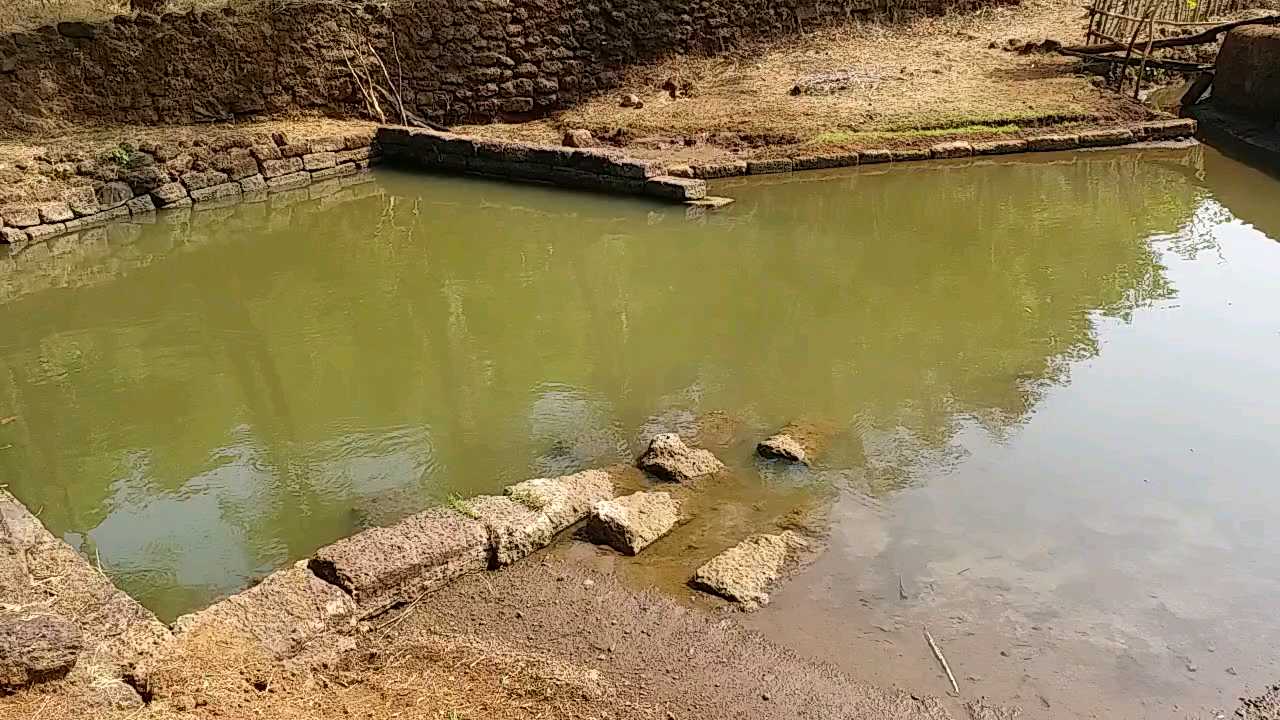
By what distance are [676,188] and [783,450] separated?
5.49 meters

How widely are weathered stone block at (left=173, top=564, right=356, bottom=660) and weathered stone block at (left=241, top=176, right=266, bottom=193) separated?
27.4 feet

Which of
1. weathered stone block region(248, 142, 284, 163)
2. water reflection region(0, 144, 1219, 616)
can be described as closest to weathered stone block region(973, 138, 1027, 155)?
water reflection region(0, 144, 1219, 616)

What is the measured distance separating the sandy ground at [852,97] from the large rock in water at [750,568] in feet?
25.9

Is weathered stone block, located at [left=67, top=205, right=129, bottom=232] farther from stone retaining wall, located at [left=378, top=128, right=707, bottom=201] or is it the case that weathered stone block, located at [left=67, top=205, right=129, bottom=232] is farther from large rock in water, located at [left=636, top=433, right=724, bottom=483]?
large rock in water, located at [left=636, top=433, right=724, bottom=483]

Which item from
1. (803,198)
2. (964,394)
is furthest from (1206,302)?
(803,198)

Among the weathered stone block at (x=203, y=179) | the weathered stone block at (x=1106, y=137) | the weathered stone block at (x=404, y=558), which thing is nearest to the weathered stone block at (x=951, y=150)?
the weathered stone block at (x=1106, y=137)

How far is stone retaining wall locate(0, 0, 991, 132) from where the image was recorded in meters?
11.5

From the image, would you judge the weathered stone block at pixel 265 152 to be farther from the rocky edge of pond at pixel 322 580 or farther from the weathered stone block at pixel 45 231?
the rocky edge of pond at pixel 322 580

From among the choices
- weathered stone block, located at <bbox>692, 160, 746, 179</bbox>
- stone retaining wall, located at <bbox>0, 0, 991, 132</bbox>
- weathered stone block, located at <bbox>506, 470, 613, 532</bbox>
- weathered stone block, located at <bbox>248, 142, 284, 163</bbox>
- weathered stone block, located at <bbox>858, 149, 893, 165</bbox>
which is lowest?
weathered stone block, located at <bbox>506, 470, 613, 532</bbox>

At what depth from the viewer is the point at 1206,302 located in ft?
24.6

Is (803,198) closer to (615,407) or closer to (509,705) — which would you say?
(615,407)

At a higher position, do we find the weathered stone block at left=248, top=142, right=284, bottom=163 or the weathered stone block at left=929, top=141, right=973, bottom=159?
the weathered stone block at left=248, top=142, right=284, bottom=163

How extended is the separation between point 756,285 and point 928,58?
28.0 ft

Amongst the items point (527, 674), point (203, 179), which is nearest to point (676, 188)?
point (203, 179)
